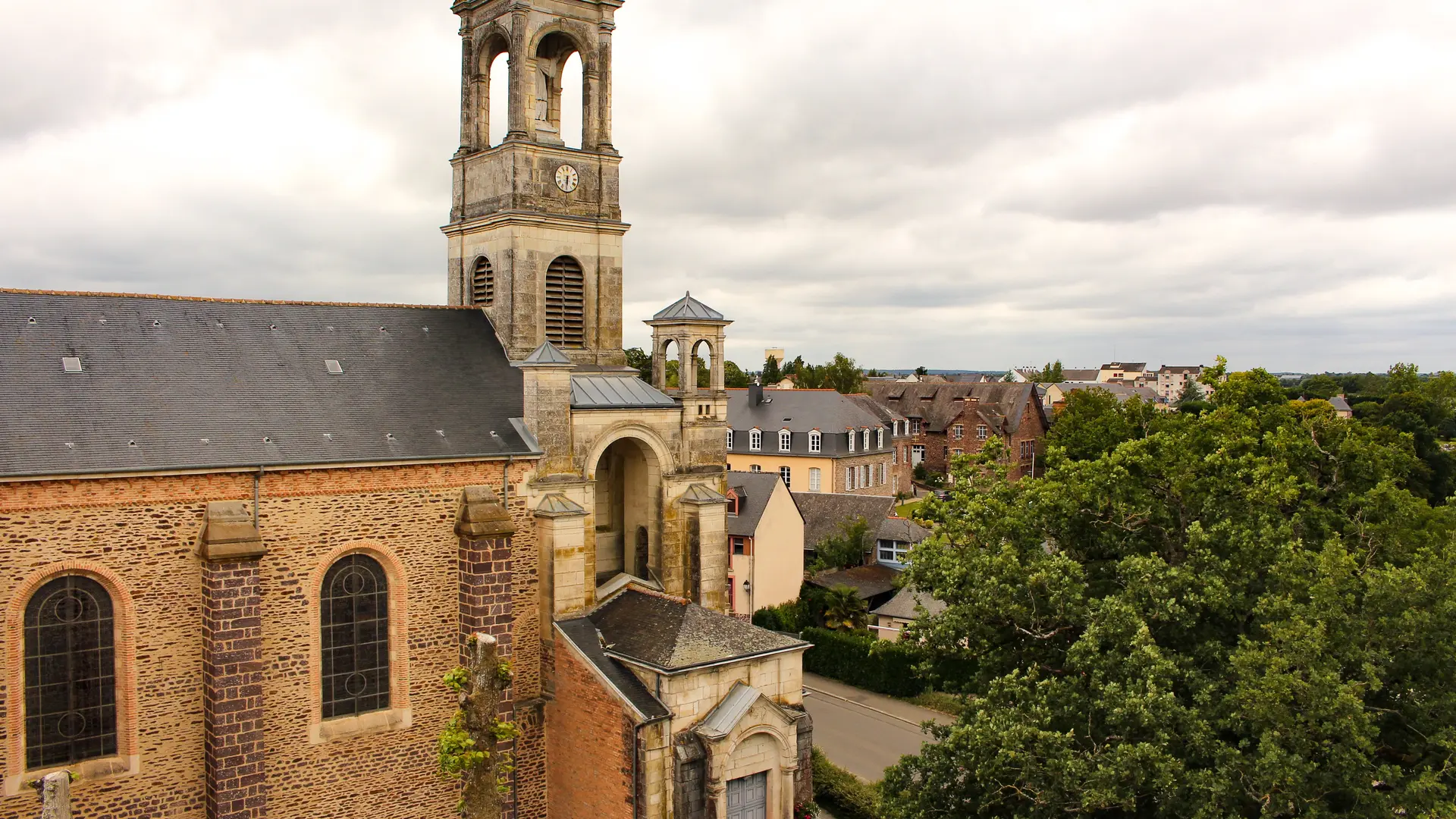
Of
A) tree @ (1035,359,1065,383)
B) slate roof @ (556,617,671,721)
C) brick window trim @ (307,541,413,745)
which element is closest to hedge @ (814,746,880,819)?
slate roof @ (556,617,671,721)

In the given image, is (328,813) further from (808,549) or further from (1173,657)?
(808,549)

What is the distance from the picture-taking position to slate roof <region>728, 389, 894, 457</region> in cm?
5478

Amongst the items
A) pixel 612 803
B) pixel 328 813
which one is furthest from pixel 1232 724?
pixel 328 813

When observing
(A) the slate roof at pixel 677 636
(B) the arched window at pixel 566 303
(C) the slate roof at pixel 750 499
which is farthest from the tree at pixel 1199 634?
(C) the slate roof at pixel 750 499

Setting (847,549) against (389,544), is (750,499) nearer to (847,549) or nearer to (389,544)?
(847,549)

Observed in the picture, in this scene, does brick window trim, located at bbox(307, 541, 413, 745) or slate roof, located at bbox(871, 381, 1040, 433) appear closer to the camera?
brick window trim, located at bbox(307, 541, 413, 745)

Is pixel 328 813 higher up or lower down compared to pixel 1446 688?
lower down

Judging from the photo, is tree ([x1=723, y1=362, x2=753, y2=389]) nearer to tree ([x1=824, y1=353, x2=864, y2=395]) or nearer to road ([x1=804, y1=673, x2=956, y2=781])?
tree ([x1=824, y1=353, x2=864, y2=395])

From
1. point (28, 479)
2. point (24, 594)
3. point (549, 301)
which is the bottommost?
point (24, 594)

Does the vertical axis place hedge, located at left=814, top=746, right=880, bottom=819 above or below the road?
above

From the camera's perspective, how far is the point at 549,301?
24719 millimetres

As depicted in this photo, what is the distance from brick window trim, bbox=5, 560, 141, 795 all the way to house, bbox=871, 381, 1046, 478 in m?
54.3

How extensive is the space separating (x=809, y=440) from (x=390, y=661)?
3718cm

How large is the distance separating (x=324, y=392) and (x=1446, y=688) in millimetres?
19688
